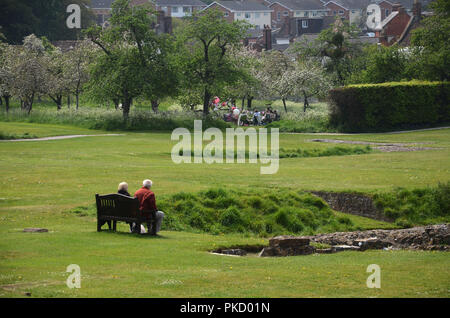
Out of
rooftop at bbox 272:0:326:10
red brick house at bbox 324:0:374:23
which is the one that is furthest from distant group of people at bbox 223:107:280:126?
rooftop at bbox 272:0:326:10

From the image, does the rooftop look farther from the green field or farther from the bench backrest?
the bench backrest

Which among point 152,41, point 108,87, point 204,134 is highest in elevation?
point 152,41

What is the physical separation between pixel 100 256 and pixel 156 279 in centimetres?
230

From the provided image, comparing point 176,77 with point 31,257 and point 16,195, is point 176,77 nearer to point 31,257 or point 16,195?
point 16,195

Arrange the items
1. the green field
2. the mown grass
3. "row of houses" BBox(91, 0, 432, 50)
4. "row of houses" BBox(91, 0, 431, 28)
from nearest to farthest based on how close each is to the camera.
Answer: the green field
the mown grass
"row of houses" BBox(91, 0, 432, 50)
"row of houses" BBox(91, 0, 431, 28)

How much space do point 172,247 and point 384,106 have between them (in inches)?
1780

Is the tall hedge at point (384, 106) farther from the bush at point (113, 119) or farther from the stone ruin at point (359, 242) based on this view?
the stone ruin at point (359, 242)

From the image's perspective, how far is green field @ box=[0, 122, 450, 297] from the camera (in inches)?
455

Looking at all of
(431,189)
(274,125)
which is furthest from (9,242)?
(274,125)

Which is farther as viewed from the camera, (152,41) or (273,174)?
(152,41)

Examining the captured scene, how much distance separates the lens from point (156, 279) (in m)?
12.0

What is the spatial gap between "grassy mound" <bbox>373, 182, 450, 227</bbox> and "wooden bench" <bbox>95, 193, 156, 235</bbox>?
9455mm

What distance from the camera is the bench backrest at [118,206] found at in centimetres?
1671

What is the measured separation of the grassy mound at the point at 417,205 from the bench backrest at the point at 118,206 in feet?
32.2
